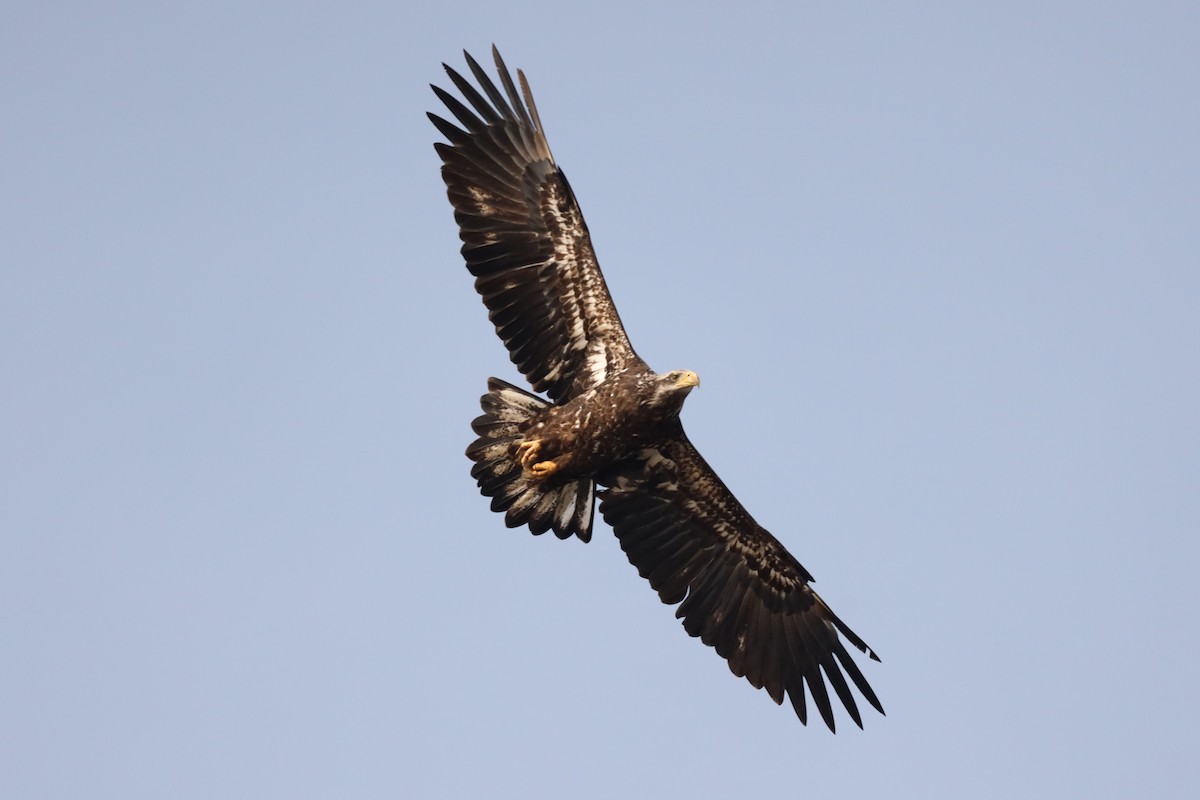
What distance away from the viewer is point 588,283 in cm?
1689

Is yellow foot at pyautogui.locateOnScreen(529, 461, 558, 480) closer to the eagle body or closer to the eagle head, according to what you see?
the eagle body

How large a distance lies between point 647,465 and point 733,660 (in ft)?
8.05

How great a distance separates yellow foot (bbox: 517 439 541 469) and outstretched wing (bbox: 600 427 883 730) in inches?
52.2

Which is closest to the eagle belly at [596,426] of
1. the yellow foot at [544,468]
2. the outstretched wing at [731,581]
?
the yellow foot at [544,468]

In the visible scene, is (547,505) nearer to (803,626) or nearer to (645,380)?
(645,380)

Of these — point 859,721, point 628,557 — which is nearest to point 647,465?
point 628,557

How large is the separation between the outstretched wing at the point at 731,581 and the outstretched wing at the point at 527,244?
155 centimetres

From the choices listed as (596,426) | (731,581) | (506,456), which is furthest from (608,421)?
(731,581)

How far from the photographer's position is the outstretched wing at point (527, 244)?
55.3 ft

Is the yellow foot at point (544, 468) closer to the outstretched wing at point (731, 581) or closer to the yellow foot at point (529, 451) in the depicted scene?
the yellow foot at point (529, 451)

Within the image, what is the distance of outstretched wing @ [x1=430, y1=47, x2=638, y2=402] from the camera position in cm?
1686

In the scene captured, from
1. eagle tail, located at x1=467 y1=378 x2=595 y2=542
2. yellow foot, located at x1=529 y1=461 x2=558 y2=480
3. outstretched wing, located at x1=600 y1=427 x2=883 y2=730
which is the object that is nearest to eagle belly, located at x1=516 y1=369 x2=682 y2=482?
yellow foot, located at x1=529 y1=461 x2=558 y2=480

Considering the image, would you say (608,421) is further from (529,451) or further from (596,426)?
(529,451)

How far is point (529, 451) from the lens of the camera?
54.7ft
